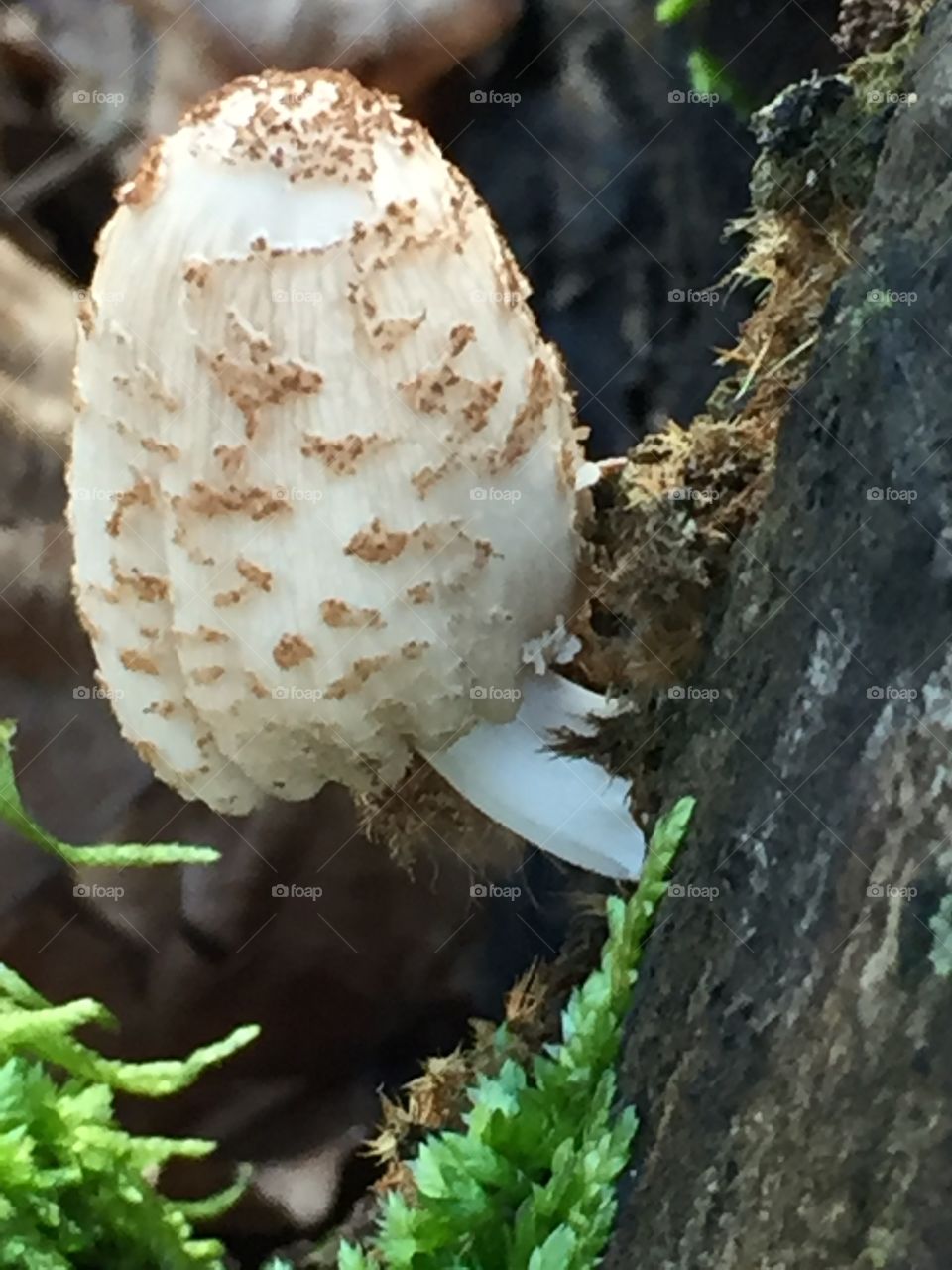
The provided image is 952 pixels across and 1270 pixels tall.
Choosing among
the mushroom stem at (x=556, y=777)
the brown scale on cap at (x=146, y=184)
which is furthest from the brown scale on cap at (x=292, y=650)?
the brown scale on cap at (x=146, y=184)

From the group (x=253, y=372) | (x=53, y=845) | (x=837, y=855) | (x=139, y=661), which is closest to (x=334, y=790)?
(x=53, y=845)

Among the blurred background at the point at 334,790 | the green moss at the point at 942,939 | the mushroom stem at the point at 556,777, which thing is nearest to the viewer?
the green moss at the point at 942,939

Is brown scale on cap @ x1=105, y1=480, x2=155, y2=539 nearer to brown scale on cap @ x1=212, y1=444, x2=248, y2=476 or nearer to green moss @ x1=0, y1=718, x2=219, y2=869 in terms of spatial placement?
brown scale on cap @ x1=212, y1=444, x2=248, y2=476

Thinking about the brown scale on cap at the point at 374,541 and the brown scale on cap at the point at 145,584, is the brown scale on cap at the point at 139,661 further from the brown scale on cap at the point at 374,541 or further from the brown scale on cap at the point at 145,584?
the brown scale on cap at the point at 374,541

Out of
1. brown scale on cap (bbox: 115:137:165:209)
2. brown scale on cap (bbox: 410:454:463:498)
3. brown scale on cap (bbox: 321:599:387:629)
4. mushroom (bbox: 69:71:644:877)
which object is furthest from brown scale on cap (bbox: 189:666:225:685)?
brown scale on cap (bbox: 115:137:165:209)

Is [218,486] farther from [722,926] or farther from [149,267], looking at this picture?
[722,926]
